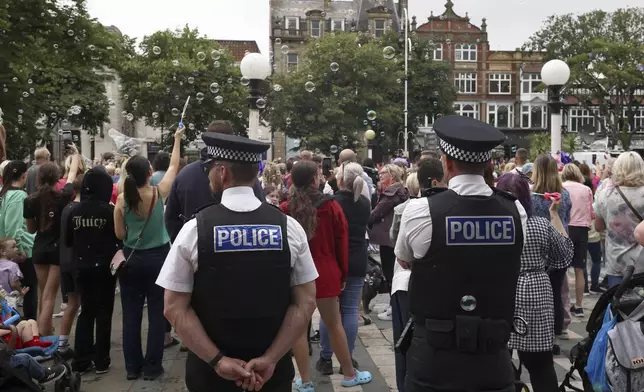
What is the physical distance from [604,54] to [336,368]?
50908 millimetres

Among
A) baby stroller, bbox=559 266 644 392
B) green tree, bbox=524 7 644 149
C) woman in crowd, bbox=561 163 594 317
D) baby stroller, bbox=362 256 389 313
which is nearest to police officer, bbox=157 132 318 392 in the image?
baby stroller, bbox=559 266 644 392

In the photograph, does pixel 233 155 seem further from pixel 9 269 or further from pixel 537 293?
pixel 9 269

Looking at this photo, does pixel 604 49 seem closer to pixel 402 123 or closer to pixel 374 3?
pixel 402 123

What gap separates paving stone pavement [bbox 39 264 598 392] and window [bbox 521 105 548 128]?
59.8 meters

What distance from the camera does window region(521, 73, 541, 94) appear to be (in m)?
65.5

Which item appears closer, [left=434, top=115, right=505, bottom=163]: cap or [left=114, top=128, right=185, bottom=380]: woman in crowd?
[left=434, top=115, right=505, bottom=163]: cap

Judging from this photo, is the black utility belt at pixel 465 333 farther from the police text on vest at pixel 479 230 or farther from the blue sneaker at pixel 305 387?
the blue sneaker at pixel 305 387

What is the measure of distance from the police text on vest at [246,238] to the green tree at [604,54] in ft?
165

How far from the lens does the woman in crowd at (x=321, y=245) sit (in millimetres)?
5734

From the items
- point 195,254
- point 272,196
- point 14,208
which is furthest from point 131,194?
point 195,254

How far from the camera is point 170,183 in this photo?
21.5 ft

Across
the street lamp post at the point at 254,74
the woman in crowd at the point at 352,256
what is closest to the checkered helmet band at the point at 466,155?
the woman in crowd at the point at 352,256

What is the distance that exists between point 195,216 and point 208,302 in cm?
41

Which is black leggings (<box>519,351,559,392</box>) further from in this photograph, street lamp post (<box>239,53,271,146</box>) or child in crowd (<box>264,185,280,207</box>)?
street lamp post (<box>239,53,271,146</box>)
